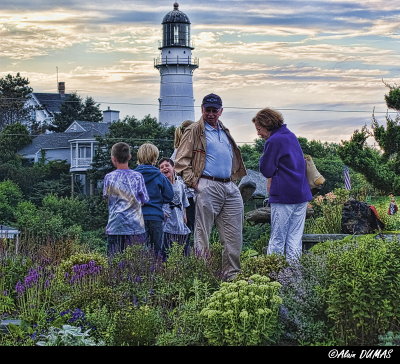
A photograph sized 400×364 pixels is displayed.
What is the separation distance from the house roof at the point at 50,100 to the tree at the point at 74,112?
3.18m

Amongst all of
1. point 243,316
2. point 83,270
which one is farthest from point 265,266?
point 83,270

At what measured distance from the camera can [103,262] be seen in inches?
390

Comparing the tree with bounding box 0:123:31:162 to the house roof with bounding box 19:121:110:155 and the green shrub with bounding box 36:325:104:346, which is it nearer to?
the house roof with bounding box 19:121:110:155

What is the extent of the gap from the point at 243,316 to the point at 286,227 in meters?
3.21

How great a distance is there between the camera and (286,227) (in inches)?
374

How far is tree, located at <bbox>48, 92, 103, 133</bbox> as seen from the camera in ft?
288

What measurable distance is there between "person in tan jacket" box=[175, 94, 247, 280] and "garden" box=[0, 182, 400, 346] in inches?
26.7

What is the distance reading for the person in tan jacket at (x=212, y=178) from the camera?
9.44m

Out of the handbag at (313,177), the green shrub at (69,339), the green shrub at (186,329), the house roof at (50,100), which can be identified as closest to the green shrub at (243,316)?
the green shrub at (186,329)

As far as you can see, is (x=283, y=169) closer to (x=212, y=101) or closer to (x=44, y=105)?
(x=212, y=101)

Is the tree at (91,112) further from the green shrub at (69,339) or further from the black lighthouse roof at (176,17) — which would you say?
the green shrub at (69,339)
